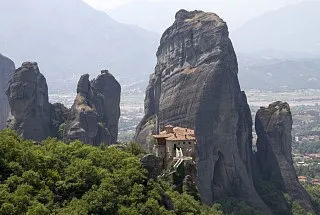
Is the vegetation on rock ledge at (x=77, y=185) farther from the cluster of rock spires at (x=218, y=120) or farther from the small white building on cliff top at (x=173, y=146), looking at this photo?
the cluster of rock spires at (x=218, y=120)

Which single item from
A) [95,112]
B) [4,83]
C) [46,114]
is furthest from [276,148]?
[4,83]

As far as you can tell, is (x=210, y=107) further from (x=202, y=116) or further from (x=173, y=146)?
(x=173, y=146)

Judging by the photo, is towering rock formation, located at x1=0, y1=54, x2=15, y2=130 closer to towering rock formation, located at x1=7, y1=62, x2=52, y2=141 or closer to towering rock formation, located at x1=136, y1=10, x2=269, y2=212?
towering rock formation, located at x1=7, y1=62, x2=52, y2=141

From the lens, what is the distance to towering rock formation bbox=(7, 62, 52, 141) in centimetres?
5750

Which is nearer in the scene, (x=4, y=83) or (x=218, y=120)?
(x=218, y=120)

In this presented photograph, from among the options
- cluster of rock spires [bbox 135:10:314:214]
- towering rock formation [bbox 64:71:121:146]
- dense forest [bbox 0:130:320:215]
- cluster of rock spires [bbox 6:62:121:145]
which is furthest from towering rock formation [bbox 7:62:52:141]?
dense forest [bbox 0:130:320:215]

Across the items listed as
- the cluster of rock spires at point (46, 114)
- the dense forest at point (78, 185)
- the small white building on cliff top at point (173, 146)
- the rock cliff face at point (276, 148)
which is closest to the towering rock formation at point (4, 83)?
the cluster of rock spires at point (46, 114)

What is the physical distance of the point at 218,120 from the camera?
60406 millimetres

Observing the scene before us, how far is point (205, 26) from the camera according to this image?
2539 inches

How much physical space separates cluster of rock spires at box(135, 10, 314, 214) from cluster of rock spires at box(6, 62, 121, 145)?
585 centimetres

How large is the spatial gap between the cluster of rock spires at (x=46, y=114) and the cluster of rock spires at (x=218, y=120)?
230 inches

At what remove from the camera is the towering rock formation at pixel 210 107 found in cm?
5828

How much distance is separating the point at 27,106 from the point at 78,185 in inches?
1282

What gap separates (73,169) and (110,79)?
40.2 metres
